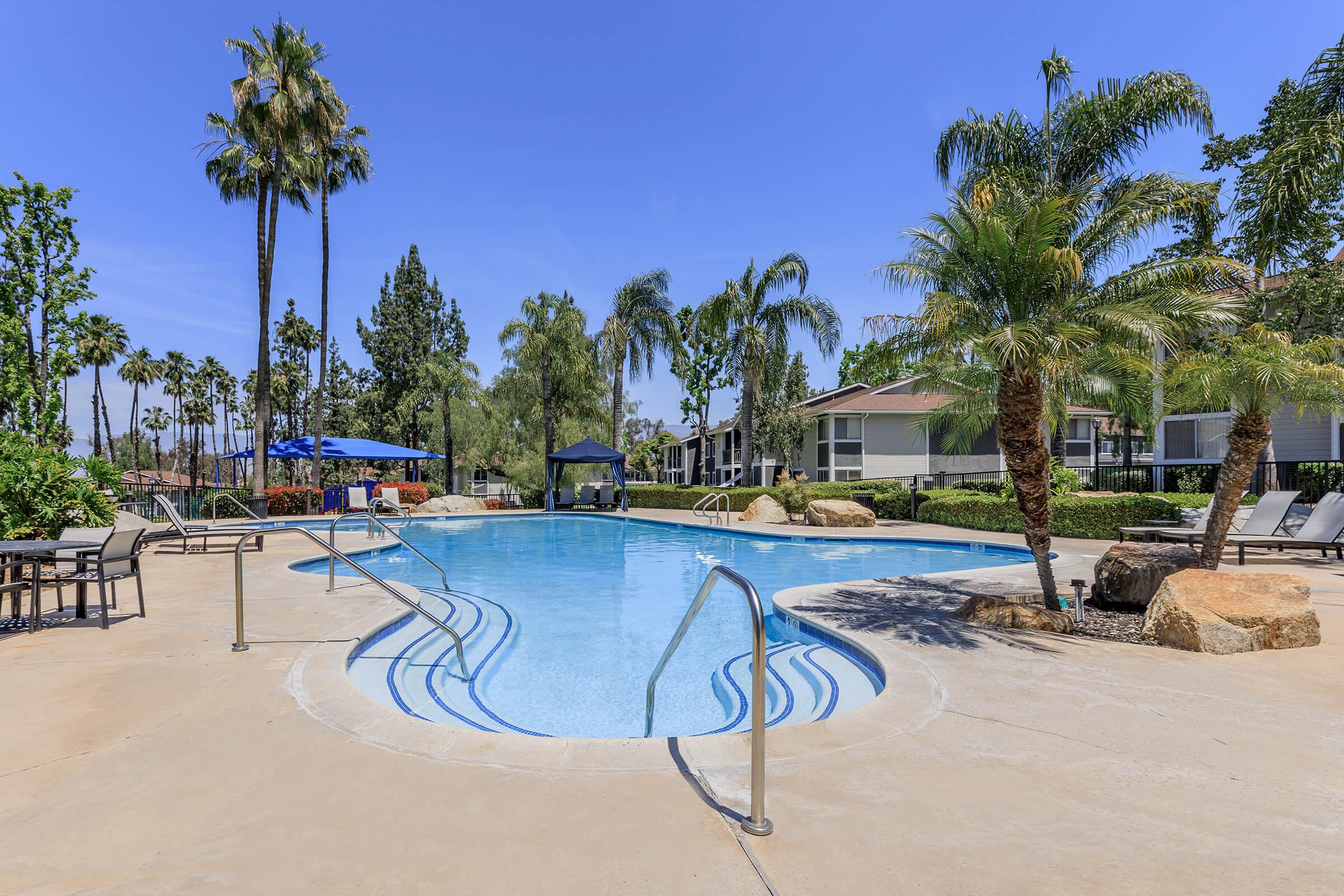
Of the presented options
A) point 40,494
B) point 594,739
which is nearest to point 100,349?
point 40,494

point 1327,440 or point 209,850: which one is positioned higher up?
point 1327,440

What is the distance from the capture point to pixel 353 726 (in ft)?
11.5

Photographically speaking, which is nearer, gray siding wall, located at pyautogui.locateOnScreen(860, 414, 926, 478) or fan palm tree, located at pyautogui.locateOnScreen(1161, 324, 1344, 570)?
fan palm tree, located at pyautogui.locateOnScreen(1161, 324, 1344, 570)

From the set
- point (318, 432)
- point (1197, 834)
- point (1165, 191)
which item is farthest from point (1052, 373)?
Result: point (318, 432)

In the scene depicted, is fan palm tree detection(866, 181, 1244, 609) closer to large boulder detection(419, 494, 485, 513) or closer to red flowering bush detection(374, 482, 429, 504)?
large boulder detection(419, 494, 485, 513)

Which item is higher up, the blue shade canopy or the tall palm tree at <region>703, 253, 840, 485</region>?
the tall palm tree at <region>703, 253, 840, 485</region>

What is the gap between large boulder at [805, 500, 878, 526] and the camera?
57.8 ft

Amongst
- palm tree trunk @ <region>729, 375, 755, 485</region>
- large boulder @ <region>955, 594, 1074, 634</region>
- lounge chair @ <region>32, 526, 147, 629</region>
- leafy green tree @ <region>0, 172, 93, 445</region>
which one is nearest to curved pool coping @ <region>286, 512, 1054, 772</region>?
large boulder @ <region>955, 594, 1074, 634</region>

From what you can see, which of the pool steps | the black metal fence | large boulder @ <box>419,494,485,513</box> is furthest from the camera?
large boulder @ <box>419,494,485,513</box>

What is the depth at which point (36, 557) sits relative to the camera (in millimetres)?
5875

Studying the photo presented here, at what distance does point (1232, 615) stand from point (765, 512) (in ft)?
49.6

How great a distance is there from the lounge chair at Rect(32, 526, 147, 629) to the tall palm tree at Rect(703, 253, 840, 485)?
20.1 metres

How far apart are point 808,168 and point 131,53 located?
1440 cm

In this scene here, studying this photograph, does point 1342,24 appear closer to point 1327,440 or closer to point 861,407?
point 1327,440
